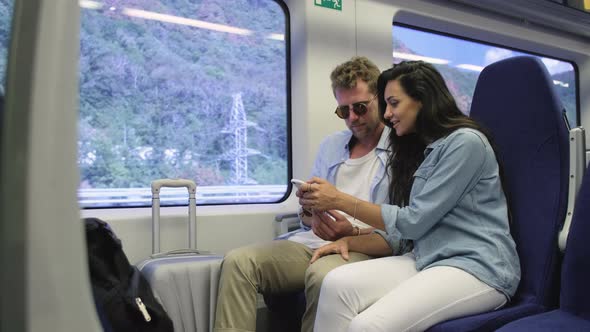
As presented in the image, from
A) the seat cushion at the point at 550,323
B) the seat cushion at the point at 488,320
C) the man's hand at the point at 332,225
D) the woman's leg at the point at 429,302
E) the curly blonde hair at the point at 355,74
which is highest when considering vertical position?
the curly blonde hair at the point at 355,74

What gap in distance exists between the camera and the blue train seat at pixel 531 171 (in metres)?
1.56

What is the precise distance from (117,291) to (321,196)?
79 cm

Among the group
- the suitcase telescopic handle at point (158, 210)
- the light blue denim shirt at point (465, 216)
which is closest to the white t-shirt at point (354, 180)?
the light blue denim shirt at point (465, 216)

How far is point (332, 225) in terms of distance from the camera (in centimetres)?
197

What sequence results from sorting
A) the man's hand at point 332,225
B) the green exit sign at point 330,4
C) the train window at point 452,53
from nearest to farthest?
the man's hand at point 332,225
the green exit sign at point 330,4
the train window at point 452,53

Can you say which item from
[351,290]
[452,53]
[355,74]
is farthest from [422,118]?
[452,53]

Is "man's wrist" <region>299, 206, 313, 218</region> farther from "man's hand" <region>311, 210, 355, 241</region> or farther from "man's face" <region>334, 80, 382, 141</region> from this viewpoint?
"man's face" <region>334, 80, 382, 141</region>

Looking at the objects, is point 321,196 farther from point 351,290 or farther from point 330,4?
point 330,4

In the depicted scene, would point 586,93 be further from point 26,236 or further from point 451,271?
point 26,236

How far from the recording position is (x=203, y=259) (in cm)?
211

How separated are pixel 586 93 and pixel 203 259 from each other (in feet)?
15.4

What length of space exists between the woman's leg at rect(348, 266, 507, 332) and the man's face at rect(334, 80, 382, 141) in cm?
86

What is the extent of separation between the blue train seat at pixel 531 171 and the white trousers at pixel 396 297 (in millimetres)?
60

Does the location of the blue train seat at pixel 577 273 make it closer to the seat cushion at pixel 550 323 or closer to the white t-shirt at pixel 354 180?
the seat cushion at pixel 550 323
